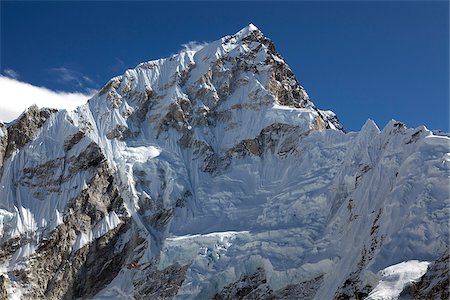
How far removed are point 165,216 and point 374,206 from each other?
124 feet

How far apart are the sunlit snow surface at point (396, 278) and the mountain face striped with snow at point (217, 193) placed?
174mm

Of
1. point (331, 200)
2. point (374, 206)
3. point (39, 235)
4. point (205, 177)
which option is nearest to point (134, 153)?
point (205, 177)

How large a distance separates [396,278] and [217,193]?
155ft

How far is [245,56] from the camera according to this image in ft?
383

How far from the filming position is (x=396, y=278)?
169ft

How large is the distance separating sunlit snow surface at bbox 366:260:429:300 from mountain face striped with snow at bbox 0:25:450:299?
17 cm

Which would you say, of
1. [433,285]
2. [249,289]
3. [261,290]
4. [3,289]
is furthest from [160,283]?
[433,285]

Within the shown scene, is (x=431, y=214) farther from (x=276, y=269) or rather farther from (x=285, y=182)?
(x=285, y=182)

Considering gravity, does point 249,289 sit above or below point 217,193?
below

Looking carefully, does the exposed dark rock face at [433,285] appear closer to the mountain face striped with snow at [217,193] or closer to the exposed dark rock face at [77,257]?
the mountain face striped with snow at [217,193]

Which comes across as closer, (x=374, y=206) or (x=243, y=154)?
(x=374, y=206)

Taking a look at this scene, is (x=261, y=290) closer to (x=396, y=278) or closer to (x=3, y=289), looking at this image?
(x=396, y=278)

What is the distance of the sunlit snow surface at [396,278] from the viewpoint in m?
49.5

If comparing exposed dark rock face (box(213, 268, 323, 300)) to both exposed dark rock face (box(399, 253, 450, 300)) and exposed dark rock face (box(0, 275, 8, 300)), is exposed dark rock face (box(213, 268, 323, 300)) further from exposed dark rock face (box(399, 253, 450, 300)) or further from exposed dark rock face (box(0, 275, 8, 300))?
exposed dark rock face (box(0, 275, 8, 300))
